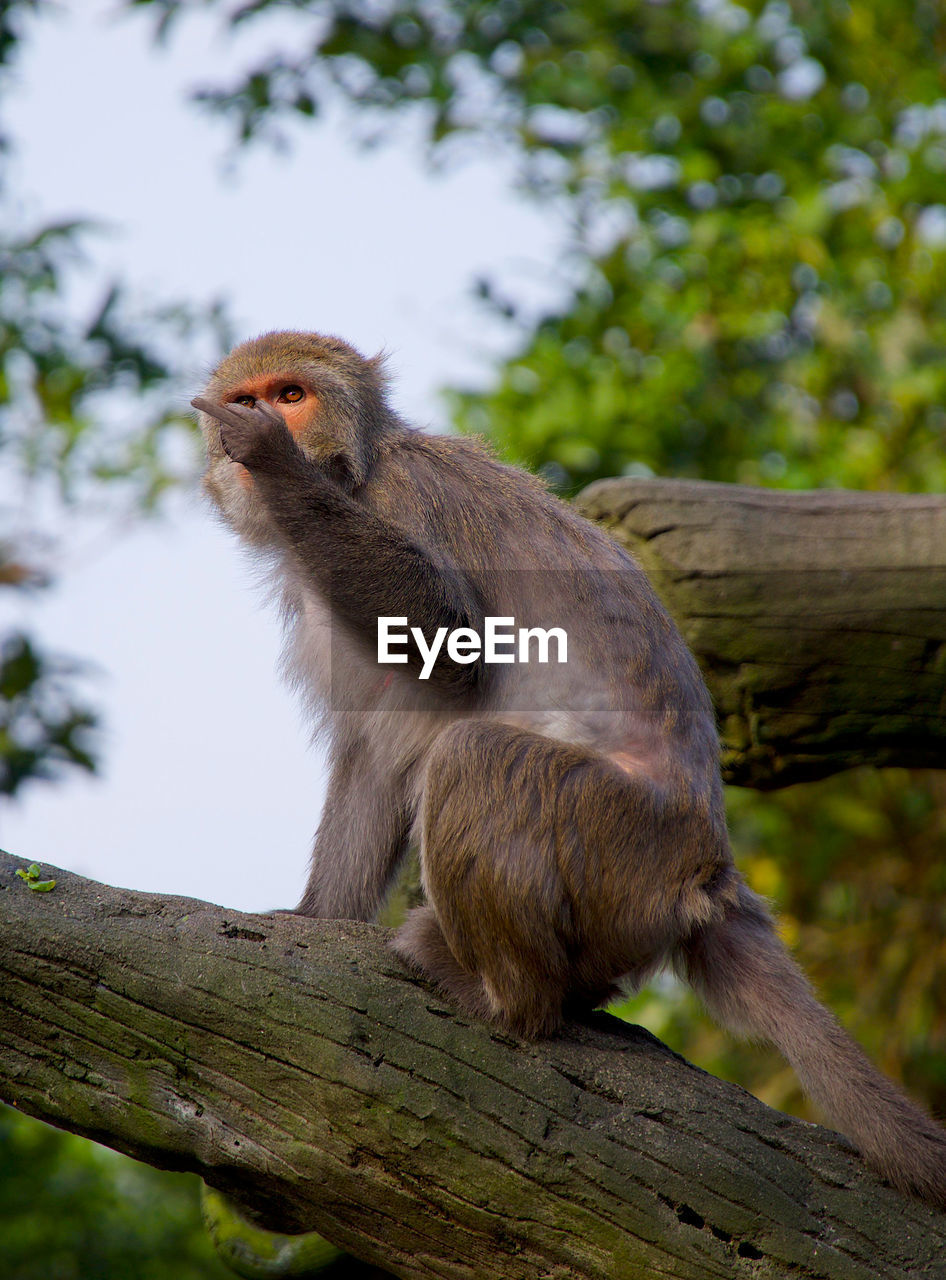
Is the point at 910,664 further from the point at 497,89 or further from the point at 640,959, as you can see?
the point at 497,89

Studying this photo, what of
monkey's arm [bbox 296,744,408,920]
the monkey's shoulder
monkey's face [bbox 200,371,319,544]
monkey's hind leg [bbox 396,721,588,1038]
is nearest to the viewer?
monkey's hind leg [bbox 396,721,588,1038]

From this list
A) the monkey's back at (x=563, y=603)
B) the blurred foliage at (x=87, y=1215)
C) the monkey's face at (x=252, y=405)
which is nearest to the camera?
the monkey's back at (x=563, y=603)

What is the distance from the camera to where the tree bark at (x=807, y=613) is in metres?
4.46

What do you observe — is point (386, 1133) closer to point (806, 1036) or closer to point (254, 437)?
point (806, 1036)

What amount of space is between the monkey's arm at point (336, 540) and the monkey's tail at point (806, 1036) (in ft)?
3.22

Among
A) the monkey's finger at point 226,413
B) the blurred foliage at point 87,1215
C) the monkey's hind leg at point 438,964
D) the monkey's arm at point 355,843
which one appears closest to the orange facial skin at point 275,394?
the monkey's finger at point 226,413

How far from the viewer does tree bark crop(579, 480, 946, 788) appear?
4465 millimetres

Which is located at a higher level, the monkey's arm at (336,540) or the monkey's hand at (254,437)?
the monkey's hand at (254,437)

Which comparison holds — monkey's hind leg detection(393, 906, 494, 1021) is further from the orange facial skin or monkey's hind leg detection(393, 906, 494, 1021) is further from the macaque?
the orange facial skin

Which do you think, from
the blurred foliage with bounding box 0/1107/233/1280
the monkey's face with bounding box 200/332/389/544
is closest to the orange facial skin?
the monkey's face with bounding box 200/332/389/544

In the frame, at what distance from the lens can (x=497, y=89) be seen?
7.48m

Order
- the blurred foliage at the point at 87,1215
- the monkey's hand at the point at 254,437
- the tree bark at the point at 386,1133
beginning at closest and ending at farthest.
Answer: the tree bark at the point at 386,1133
the monkey's hand at the point at 254,437
the blurred foliage at the point at 87,1215

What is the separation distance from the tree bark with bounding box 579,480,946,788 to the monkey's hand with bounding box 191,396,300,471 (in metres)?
1.77

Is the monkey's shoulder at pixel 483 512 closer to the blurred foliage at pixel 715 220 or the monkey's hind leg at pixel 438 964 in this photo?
the monkey's hind leg at pixel 438 964
